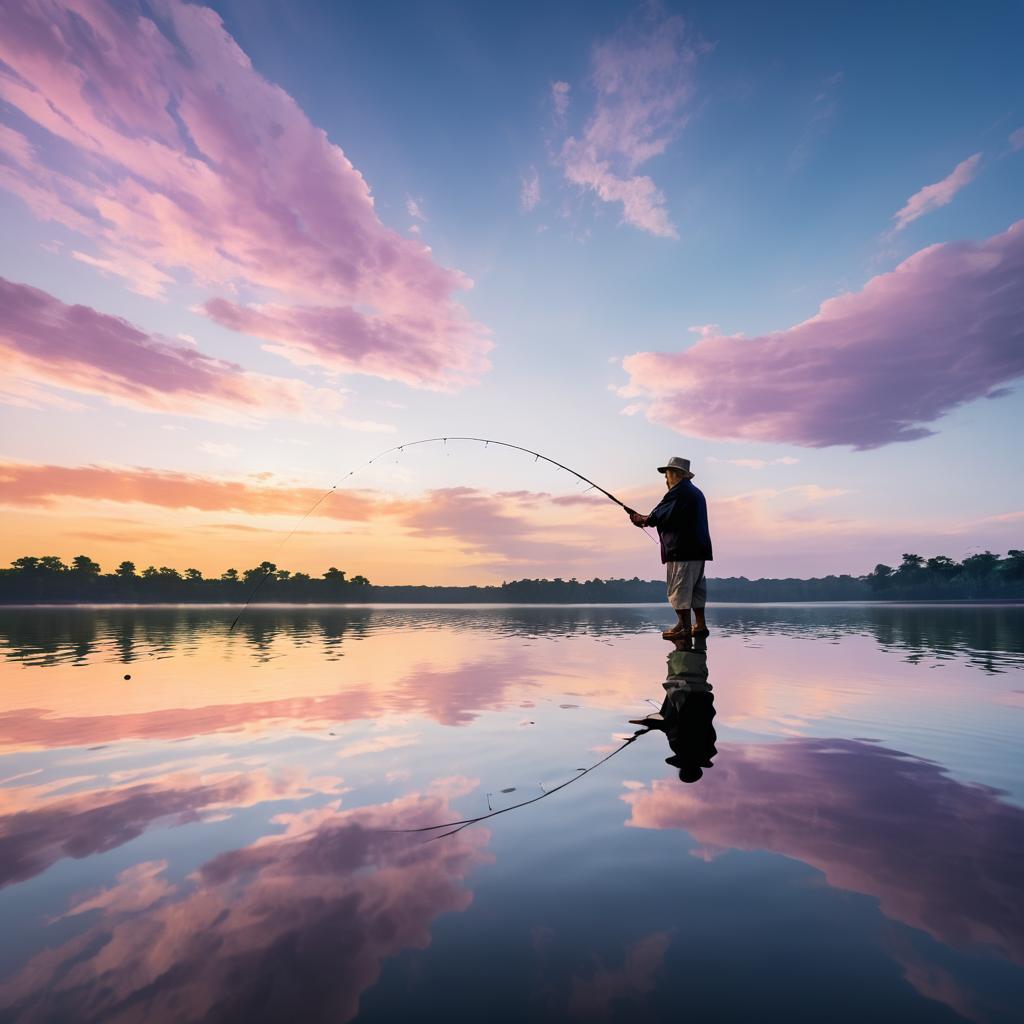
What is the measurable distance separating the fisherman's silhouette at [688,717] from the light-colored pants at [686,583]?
1.35 metres

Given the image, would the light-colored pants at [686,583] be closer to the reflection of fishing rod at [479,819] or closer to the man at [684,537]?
the man at [684,537]

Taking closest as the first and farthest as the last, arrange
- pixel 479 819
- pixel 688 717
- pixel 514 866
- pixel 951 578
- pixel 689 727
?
pixel 514 866
pixel 479 819
pixel 689 727
pixel 688 717
pixel 951 578

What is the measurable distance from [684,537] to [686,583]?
885 millimetres

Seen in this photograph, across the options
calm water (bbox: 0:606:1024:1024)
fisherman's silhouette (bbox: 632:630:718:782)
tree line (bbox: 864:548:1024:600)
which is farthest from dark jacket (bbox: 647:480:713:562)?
tree line (bbox: 864:548:1024:600)

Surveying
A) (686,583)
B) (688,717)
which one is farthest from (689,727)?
(686,583)

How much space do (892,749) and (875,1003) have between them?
17.0ft

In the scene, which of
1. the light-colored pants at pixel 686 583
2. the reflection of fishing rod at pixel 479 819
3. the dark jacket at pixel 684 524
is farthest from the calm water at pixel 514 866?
the dark jacket at pixel 684 524

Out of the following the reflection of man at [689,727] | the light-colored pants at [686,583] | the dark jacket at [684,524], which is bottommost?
the reflection of man at [689,727]

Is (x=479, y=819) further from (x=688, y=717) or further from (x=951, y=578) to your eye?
(x=951, y=578)

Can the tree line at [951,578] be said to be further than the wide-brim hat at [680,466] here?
Yes

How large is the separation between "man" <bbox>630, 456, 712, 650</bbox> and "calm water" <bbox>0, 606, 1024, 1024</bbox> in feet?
9.54

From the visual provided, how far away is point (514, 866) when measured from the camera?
3.53 m

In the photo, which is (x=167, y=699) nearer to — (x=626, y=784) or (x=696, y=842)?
(x=626, y=784)

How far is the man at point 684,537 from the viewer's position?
34.7ft
